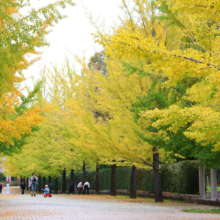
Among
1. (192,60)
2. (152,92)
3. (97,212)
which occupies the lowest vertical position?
(97,212)

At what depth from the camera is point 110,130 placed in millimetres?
14695

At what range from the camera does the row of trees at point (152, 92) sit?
232 inches

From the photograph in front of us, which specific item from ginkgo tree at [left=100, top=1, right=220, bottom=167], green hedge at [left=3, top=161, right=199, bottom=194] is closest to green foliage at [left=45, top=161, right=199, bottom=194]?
green hedge at [left=3, top=161, right=199, bottom=194]

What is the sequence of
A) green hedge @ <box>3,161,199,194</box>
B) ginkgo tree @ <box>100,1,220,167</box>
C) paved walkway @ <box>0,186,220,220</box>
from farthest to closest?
green hedge @ <box>3,161,199,194</box>, paved walkway @ <box>0,186,220,220</box>, ginkgo tree @ <box>100,1,220,167</box>

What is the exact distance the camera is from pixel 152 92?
11.9 m

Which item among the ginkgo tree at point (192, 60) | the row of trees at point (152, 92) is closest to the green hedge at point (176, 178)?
the row of trees at point (152, 92)

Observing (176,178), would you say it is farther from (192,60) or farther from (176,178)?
(192,60)

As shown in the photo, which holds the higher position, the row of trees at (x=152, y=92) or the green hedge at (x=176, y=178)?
the row of trees at (x=152, y=92)

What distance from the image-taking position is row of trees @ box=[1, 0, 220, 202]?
19.3 ft

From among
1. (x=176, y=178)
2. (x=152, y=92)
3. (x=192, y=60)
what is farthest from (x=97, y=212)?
(x=176, y=178)

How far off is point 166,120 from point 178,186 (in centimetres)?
1150

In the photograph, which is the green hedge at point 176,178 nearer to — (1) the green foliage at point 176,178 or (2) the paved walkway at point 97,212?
(1) the green foliage at point 176,178

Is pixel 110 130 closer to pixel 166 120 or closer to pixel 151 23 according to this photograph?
pixel 151 23

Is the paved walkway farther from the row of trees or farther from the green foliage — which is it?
the green foliage
